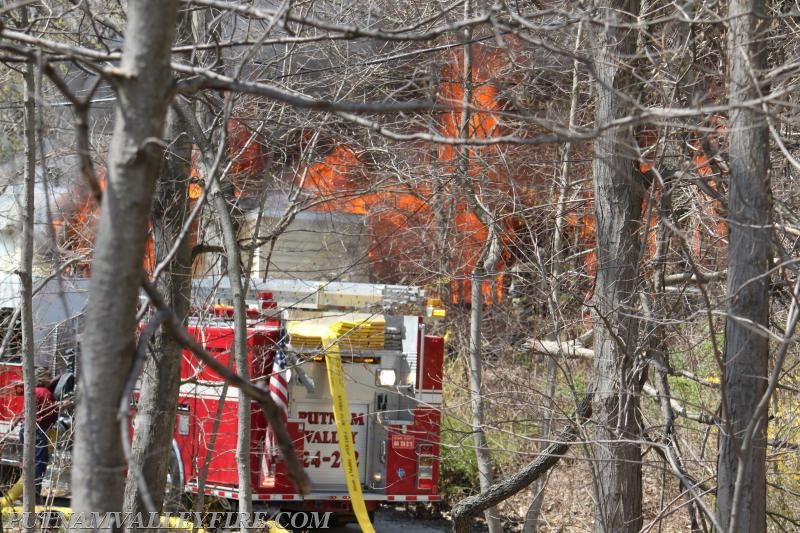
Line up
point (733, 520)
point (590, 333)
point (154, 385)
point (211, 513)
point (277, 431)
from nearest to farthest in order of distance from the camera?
point (277, 431) → point (733, 520) → point (154, 385) → point (590, 333) → point (211, 513)

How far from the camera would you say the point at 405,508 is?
13.2m

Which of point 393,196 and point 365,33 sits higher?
point 393,196

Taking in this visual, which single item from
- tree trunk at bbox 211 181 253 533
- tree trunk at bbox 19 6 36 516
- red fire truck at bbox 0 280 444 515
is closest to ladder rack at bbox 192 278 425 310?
red fire truck at bbox 0 280 444 515

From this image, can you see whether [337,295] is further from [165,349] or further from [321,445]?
[165,349]

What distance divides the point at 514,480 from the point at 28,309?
12.2 ft

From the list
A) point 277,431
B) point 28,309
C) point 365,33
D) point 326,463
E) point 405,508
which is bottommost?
point 405,508

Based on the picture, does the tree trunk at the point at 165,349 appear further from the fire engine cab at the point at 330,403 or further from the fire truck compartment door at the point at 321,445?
the fire truck compartment door at the point at 321,445

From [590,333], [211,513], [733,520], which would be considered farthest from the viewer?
[211,513]

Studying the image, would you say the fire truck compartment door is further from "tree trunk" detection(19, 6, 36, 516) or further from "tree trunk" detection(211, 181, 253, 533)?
"tree trunk" detection(19, 6, 36, 516)

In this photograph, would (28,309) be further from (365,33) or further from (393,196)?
(393,196)

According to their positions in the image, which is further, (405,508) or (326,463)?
(405,508)

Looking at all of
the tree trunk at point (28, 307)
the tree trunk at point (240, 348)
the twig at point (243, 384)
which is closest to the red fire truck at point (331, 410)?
the tree trunk at point (240, 348)

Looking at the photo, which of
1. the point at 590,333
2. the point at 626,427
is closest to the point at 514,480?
the point at 626,427

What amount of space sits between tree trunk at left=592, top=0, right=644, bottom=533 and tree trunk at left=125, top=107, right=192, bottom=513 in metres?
3.04
